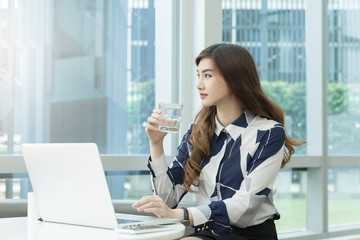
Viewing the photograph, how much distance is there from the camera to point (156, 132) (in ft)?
7.41

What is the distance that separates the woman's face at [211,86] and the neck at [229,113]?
4 centimetres

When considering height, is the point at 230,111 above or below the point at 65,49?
below

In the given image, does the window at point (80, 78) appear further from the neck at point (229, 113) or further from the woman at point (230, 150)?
the neck at point (229, 113)

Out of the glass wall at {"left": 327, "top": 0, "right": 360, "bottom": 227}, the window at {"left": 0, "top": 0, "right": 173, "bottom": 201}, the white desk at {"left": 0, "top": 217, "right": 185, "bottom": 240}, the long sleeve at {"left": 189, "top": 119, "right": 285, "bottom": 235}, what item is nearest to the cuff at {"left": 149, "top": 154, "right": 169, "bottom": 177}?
the long sleeve at {"left": 189, "top": 119, "right": 285, "bottom": 235}

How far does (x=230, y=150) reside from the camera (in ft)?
7.52

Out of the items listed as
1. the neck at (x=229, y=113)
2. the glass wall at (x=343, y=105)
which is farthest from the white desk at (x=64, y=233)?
the glass wall at (x=343, y=105)

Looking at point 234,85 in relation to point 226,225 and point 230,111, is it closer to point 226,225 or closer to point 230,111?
point 230,111

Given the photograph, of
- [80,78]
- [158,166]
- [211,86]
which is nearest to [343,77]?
[80,78]

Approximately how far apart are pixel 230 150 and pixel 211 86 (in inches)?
10.6

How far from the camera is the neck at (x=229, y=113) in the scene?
238 centimetres

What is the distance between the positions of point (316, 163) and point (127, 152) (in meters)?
1.51

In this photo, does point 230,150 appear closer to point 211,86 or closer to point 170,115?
point 211,86

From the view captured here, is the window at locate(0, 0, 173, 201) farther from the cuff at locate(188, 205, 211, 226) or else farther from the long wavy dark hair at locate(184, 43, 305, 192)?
the cuff at locate(188, 205, 211, 226)

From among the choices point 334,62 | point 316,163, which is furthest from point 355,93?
point 316,163
